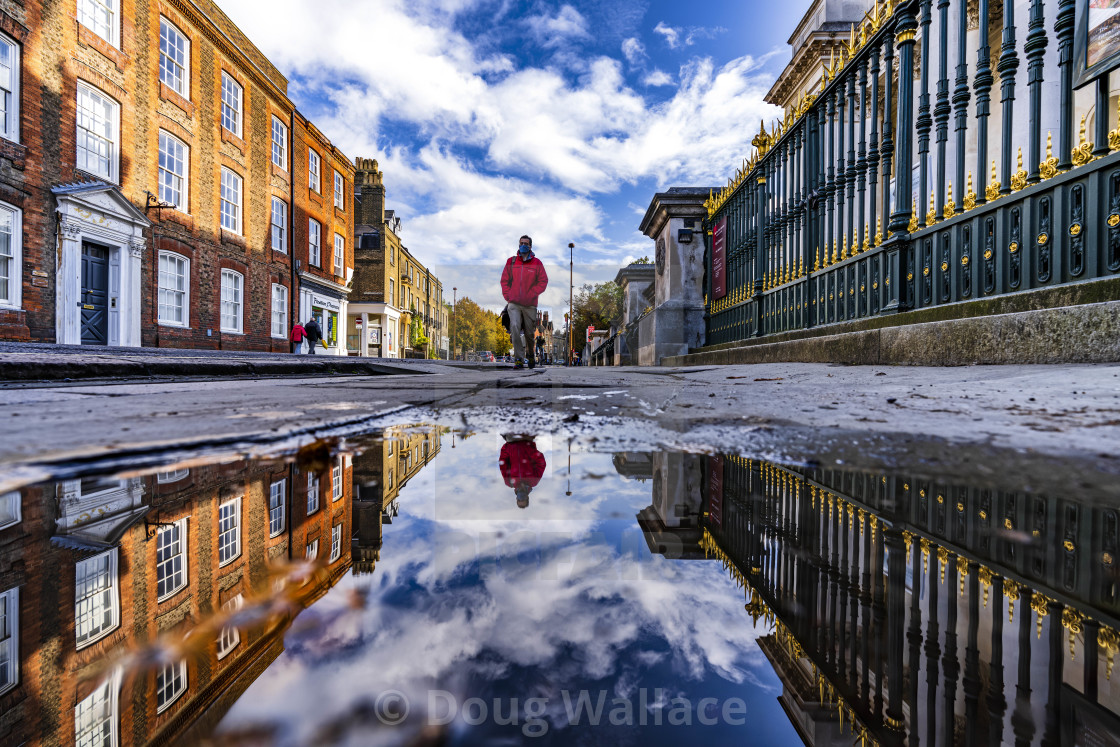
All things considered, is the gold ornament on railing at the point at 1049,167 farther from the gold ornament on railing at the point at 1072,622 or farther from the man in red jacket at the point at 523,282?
the man in red jacket at the point at 523,282

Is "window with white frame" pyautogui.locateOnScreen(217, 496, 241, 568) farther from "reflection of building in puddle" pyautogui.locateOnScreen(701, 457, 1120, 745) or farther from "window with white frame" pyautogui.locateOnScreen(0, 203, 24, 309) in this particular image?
"window with white frame" pyautogui.locateOnScreen(0, 203, 24, 309)

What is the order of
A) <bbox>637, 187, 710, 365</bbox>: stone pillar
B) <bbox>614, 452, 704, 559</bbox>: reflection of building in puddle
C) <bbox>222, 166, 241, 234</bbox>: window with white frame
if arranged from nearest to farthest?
<bbox>614, 452, 704, 559</bbox>: reflection of building in puddle, <bbox>637, 187, 710, 365</bbox>: stone pillar, <bbox>222, 166, 241, 234</bbox>: window with white frame

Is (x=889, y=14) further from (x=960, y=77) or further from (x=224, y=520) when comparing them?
(x=224, y=520)

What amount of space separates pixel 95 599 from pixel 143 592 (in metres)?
0.04

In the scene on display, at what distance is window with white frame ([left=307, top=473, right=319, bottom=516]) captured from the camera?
813mm

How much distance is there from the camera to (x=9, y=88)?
31.0ft

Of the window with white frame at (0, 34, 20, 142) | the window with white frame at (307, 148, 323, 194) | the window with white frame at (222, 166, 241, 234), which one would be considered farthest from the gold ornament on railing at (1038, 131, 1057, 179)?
the window with white frame at (307, 148, 323, 194)

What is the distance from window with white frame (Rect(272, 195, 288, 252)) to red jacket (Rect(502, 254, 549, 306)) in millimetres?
13193

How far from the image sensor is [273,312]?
59.7ft

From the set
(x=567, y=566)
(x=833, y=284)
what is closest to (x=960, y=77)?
(x=833, y=284)

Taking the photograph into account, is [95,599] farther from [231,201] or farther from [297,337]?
[297,337]

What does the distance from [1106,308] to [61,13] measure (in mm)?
16222

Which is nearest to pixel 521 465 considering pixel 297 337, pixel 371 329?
pixel 297 337

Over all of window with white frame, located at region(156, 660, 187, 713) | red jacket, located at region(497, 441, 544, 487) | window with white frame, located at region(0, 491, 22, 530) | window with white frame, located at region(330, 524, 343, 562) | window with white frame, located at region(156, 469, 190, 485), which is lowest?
window with white frame, located at region(156, 660, 187, 713)
